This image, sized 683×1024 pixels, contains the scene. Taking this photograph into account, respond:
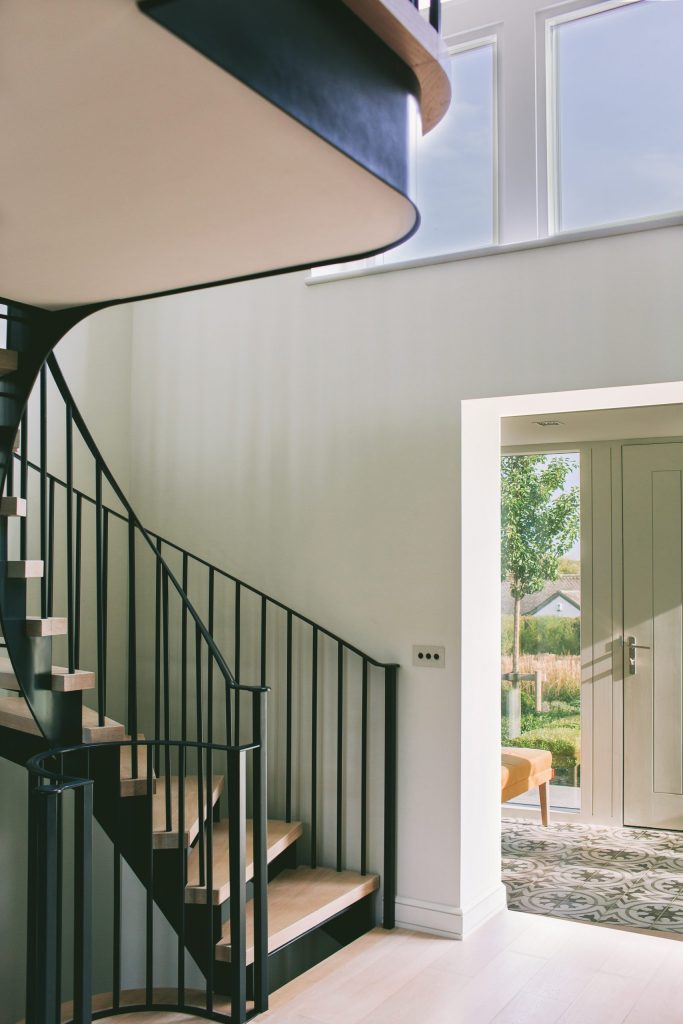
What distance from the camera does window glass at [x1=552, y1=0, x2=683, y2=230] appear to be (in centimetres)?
394

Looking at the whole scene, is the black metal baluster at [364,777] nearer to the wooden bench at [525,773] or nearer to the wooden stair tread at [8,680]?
the wooden bench at [525,773]

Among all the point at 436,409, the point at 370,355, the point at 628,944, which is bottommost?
the point at 628,944

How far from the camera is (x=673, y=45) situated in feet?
13.0

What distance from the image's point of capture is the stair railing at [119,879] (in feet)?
8.32

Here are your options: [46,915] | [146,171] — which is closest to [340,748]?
[46,915]

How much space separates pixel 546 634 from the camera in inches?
255

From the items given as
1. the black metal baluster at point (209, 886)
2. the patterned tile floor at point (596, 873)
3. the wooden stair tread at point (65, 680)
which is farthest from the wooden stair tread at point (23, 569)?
the patterned tile floor at point (596, 873)

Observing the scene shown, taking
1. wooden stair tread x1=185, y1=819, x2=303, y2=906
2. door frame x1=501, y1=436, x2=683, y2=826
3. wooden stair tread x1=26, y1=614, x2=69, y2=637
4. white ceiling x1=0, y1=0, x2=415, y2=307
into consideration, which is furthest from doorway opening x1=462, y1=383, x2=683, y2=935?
white ceiling x1=0, y1=0, x2=415, y2=307

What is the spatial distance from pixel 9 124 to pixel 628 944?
3.89 metres

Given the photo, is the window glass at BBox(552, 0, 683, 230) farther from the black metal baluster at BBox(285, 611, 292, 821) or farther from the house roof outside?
the house roof outside

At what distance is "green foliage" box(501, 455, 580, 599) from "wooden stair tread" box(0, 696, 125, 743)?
3547 millimetres

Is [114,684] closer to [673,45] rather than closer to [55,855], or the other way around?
[55,855]

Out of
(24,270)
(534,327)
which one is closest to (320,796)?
(534,327)

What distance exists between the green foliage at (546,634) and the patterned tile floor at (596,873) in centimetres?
115
